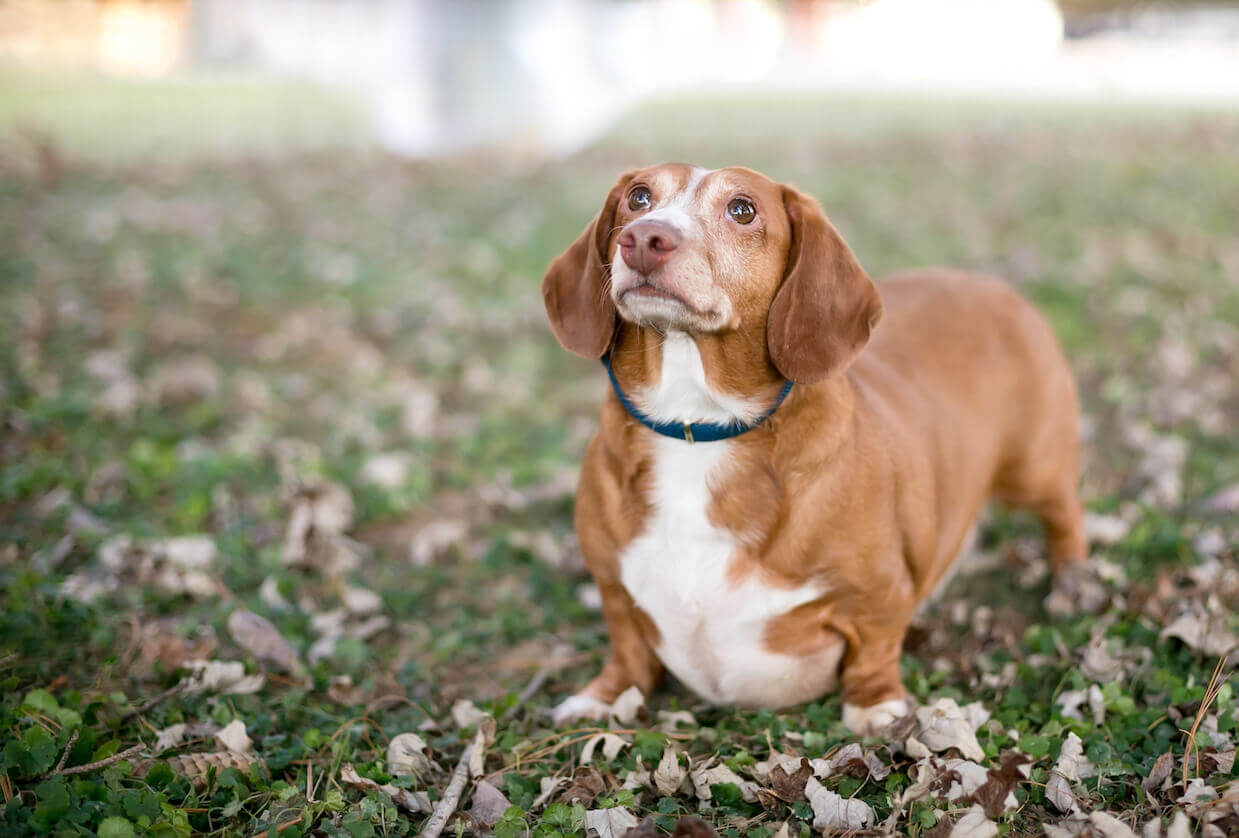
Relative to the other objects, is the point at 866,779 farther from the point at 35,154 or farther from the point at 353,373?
the point at 35,154

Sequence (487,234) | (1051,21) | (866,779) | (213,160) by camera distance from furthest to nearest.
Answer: (1051,21), (213,160), (487,234), (866,779)

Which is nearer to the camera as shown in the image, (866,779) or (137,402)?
(866,779)

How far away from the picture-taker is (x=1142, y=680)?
2.72m

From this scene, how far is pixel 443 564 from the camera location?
3.69 m

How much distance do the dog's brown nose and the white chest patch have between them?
0.27 m

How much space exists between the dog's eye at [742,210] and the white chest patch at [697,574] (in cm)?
32

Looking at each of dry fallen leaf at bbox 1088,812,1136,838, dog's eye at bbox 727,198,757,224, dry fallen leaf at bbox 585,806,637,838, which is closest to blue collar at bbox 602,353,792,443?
dog's eye at bbox 727,198,757,224

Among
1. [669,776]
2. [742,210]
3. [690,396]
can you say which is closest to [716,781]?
[669,776]

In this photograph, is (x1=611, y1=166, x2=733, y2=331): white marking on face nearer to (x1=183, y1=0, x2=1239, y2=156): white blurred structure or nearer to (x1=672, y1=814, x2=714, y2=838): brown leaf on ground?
(x1=672, y1=814, x2=714, y2=838): brown leaf on ground

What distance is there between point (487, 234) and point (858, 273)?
234 inches

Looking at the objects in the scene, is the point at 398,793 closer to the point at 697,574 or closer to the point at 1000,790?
the point at 697,574

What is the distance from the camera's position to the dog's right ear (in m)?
2.54

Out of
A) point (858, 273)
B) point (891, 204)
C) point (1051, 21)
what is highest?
point (1051, 21)

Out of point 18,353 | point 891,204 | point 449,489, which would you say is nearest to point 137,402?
point 18,353
